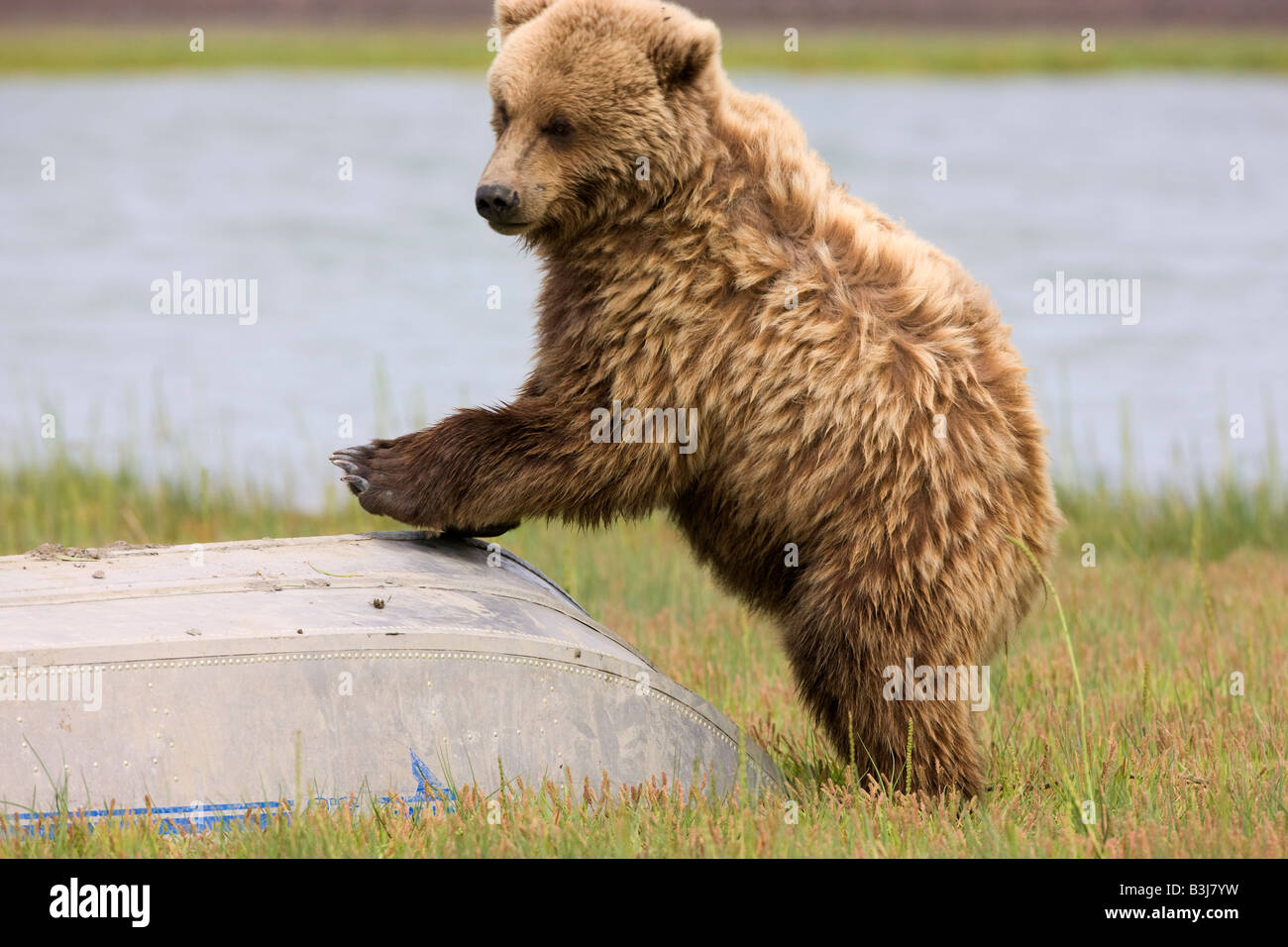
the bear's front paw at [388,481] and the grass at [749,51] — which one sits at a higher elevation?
the grass at [749,51]

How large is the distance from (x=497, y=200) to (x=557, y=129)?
0.30 meters

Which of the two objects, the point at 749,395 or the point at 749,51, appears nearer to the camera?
the point at 749,395

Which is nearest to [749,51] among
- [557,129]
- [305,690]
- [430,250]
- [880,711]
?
[430,250]

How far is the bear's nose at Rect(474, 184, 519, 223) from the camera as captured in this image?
4.04 m

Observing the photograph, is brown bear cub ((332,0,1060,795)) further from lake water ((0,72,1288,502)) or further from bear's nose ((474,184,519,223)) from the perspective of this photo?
lake water ((0,72,1288,502))

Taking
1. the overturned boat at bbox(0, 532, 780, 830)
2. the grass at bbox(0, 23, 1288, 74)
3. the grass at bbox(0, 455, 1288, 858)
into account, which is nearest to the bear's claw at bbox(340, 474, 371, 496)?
the overturned boat at bbox(0, 532, 780, 830)

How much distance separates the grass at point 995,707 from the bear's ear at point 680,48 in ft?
5.63

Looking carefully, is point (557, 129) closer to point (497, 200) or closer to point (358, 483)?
point (497, 200)

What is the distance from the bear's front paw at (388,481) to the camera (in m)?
4.18

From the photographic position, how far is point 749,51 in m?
37.2

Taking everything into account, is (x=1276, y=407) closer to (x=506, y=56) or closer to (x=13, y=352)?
(x=506, y=56)

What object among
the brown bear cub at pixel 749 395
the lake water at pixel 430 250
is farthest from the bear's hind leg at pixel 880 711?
the lake water at pixel 430 250

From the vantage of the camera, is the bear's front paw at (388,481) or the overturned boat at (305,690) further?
the bear's front paw at (388,481)

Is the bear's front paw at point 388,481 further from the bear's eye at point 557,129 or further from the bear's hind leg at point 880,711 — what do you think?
the bear's hind leg at point 880,711
